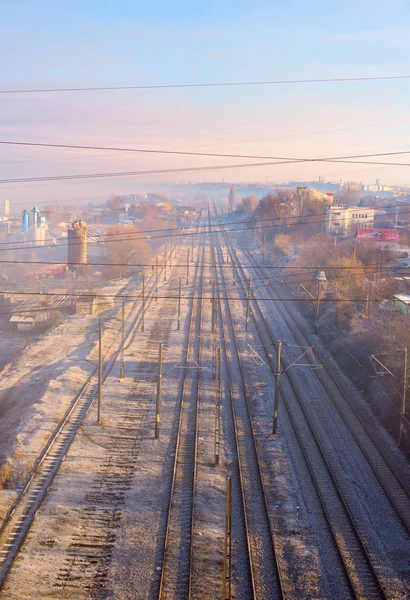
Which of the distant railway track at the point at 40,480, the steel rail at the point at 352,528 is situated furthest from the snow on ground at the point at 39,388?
the steel rail at the point at 352,528

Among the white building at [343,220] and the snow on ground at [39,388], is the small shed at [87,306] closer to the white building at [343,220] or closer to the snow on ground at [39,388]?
the snow on ground at [39,388]

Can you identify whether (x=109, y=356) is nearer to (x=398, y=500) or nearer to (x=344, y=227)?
(x=398, y=500)

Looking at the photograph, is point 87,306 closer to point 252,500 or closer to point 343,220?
point 252,500

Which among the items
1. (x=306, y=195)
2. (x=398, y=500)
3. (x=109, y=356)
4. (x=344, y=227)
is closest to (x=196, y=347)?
(x=109, y=356)

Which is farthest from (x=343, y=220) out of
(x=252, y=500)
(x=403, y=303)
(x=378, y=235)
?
(x=252, y=500)

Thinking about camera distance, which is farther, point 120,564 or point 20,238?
point 20,238

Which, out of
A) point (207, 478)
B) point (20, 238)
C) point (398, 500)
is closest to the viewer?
point (398, 500)

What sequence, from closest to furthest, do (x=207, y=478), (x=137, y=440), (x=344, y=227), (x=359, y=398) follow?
(x=207, y=478), (x=137, y=440), (x=359, y=398), (x=344, y=227)

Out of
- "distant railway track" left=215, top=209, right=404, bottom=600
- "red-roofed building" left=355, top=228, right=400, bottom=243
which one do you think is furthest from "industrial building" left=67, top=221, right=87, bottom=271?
"distant railway track" left=215, top=209, right=404, bottom=600
